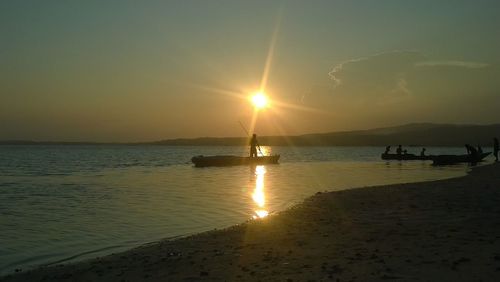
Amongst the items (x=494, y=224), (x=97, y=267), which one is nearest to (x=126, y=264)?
(x=97, y=267)

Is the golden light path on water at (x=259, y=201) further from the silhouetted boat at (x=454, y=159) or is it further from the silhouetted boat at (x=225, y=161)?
the silhouetted boat at (x=454, y=159)

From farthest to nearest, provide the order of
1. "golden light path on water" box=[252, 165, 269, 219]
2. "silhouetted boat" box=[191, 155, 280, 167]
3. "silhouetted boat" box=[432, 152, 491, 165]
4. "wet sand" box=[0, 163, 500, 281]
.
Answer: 1. "silhouetted boat" box=[191, 155, 280, 167]
2. "silhouetted boat" box=[432, 152, 491, 165]
3. "golden light path on water" box=[252, 165, 269, 219]
4. "wet sand" box=[0, 163, 500, 281]

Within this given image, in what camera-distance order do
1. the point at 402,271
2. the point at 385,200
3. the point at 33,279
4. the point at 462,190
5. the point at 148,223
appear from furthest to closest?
the point at 462,190 → the point at 385,200 → the point at 148,223 → the point at 33,279 → the point at 402,271

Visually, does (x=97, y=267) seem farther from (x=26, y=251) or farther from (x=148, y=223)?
(x=148, y=223)

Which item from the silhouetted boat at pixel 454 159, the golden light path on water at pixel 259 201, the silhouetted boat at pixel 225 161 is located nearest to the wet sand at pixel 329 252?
the golden light path on water at pixel 259 201

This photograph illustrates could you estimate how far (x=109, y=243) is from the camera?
12062 millimetres

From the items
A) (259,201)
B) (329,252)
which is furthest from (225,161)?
(329,252)

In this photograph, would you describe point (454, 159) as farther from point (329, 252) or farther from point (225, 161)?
point (329, 252)

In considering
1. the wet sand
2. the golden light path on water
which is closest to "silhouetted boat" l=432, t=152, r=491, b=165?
the golden light path on water

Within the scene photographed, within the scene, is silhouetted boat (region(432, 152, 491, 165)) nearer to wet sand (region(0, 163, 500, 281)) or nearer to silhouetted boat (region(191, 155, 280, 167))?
silhouetted boat (region(191, 155, 280, 167))

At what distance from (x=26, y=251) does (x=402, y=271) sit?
335 inches

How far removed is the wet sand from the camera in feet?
24.1

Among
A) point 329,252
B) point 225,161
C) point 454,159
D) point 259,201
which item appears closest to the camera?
point 329,252

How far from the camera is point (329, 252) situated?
8.76 meters
